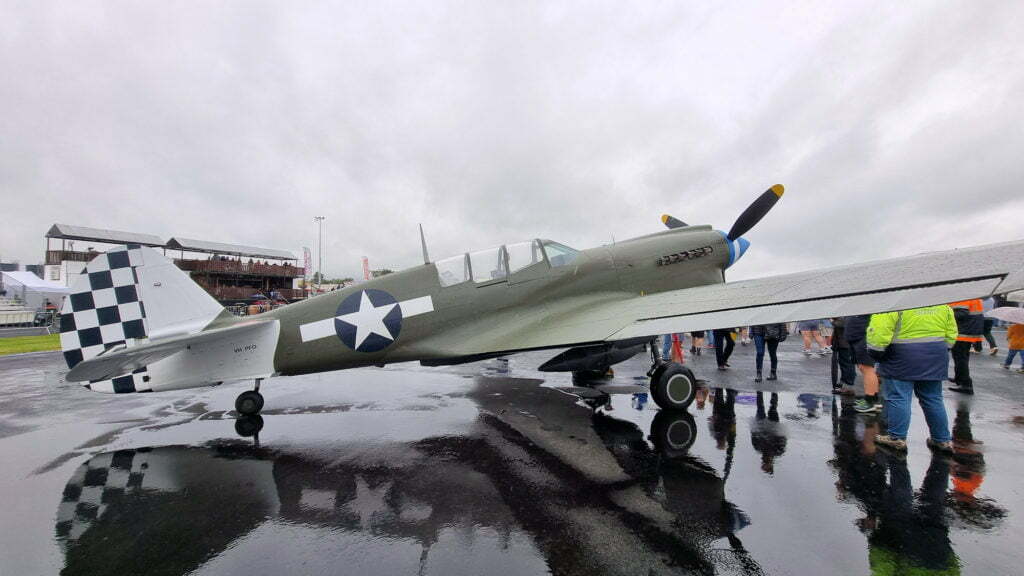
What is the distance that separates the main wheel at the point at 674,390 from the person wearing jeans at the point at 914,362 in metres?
1.86

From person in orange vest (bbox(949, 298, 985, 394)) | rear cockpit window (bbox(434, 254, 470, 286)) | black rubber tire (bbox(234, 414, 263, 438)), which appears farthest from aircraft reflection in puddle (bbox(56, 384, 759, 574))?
person in orange vest (bbox(949, 298, 985, 394))

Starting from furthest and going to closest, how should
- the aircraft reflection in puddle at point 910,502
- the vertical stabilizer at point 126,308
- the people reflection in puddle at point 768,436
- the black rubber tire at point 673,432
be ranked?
the vertical stabilizer at point 126,308 < the black rubber tire at point 673,432 < the people reflection in puddle at point 768,436 < the aircraft reflection in puddle at point 910,502

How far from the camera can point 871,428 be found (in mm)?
4715

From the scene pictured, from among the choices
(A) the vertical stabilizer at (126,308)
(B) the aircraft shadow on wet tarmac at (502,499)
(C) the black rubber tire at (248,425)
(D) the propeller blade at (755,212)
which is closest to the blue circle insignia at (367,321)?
(B) the aircraft shadow on wet tarmac at (502,499)

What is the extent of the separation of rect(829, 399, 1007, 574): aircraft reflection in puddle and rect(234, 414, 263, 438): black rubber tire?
19.4 ft

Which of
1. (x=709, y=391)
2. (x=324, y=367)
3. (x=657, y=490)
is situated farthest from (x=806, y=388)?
(x=324, y=367)

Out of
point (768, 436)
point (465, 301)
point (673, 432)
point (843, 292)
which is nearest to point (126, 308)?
point (465, 301)

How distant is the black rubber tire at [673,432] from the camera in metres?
4.11

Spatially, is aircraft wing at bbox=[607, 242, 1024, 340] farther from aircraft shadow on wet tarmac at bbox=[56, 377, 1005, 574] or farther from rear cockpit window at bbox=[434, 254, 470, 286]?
rear cockpit window at bbox=[434, 254, 470, 286]

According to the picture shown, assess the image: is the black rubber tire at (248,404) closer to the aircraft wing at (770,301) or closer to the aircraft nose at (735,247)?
the aircraft wing at (770,301)

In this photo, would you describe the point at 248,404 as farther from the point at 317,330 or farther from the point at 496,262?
the point at 496,262

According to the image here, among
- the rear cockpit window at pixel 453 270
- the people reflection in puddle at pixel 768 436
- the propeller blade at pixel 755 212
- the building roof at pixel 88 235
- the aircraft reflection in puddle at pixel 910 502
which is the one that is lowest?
the aircraft reflection in puddle at pixel 910 502

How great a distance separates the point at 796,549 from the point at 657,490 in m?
0.95

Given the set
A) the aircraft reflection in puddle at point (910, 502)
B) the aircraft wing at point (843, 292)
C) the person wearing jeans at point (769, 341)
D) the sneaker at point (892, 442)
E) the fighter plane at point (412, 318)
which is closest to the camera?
the aircraft reflection in puddle at point (910, 502)
